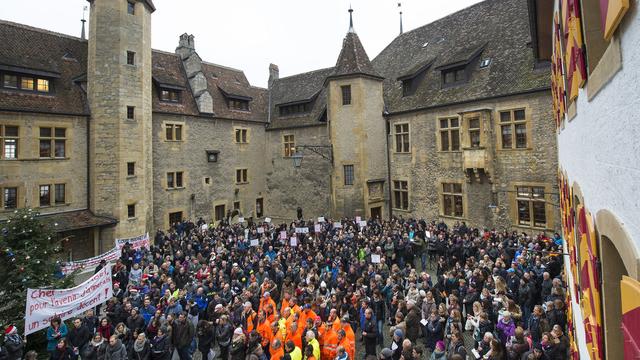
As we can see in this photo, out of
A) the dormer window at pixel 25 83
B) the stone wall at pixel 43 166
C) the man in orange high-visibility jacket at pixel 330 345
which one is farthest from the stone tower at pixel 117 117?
the man in orange high-visibility jacket at pixel 330 345

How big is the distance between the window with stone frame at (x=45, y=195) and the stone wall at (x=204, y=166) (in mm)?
6063

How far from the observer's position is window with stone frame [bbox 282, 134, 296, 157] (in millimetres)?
31481

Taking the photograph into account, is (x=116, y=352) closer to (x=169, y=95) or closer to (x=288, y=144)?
(x=169, y=95)

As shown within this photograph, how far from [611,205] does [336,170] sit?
24.0 meters

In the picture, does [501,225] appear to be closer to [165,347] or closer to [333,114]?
[333,114]

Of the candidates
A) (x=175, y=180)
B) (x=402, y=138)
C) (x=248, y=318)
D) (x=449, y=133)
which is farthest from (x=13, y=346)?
(x=402, y=138)

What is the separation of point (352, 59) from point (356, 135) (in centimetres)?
549

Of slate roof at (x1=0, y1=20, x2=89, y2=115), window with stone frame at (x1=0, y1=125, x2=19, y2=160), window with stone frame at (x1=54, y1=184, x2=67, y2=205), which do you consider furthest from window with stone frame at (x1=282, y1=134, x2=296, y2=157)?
window with stone frame at (x1=0, y1=125, x2=19, y2=160)

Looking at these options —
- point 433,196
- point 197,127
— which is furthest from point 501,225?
point 197,127

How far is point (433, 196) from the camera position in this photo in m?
23.5

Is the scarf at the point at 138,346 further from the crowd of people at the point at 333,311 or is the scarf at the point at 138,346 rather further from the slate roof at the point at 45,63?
the slate roof at the point at 45,63

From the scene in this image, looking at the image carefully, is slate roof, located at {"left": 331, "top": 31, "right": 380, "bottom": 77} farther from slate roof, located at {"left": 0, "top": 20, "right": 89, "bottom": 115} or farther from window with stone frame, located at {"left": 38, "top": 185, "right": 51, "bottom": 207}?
window with stone frame, located at {"left": 38, "top": 185, "right": 51, "bottom": 207}

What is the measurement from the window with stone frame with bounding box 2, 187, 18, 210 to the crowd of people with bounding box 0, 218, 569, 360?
9.21 meters

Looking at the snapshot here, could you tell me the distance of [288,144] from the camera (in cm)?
3178
